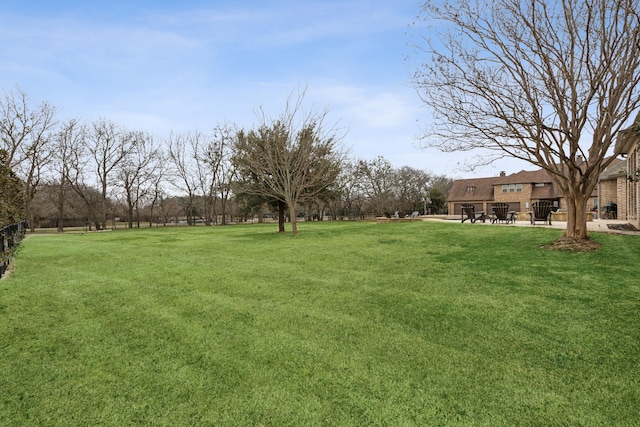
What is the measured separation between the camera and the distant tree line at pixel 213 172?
52.3ft

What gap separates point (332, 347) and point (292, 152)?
12797 millimetres

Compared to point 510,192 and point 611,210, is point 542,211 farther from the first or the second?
point 510,192

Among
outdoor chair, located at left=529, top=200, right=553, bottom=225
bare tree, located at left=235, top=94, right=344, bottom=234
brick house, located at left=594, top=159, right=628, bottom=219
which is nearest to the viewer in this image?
outdoor chair, located at left=529, top=200, right=553, bottom=225

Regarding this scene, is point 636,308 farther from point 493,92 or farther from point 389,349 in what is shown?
point 493,92

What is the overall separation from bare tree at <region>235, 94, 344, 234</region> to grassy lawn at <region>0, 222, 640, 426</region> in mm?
9332

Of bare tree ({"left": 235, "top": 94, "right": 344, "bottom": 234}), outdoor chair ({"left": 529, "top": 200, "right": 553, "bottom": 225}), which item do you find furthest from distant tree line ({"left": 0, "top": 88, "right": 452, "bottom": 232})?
outdoor chair ({"left": 529, "top": 200, "right": 553, "bottom": 225})

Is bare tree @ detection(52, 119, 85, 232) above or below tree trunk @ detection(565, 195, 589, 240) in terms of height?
above

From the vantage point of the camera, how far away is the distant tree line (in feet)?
52.3

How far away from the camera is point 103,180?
34.0 metres

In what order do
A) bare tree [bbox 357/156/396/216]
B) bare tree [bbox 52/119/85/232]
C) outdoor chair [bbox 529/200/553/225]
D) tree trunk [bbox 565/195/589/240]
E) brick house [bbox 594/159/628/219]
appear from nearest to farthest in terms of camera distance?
tree trunk [bbox 565/195/589/240]
outdoor chair [bbox 529/200/553/225]
brick house [bbox 594/159/628/219]
bare tree [bbox 52/119/85/232]
bare tree [bbox 357/156/396/216]

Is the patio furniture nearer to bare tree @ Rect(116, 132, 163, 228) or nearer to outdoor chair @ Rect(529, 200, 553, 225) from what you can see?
outdoor chair @ Rect(529, 200, 553, 225)

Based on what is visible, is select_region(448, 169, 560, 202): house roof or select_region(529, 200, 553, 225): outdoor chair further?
select_region(448, 169, 560, 202): house roof

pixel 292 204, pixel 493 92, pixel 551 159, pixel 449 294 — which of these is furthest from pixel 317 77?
pixel 449 294

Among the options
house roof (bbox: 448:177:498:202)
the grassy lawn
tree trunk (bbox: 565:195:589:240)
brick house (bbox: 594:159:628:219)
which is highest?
house roof (bbox: 448:177:498:202)
